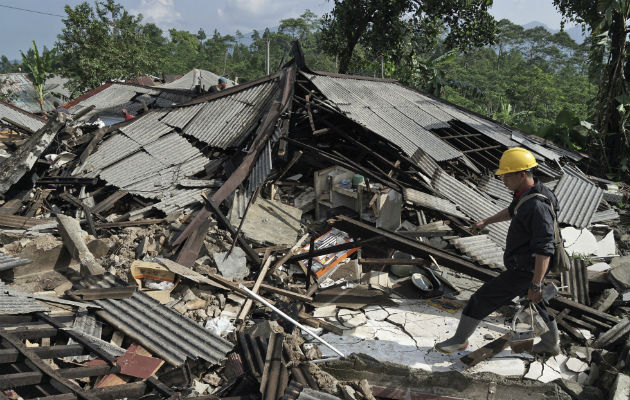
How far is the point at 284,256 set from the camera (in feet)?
16.6

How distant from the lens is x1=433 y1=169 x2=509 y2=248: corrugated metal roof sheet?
215 inches

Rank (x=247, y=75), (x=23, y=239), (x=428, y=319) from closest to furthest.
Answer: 1. (x=428, y=319)
2. (x=23, y=239)
3. (x=247, y=75)

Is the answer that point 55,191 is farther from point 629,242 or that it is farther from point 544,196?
point 629,242

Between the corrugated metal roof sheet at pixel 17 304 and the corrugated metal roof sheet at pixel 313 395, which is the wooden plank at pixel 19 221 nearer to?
the corrugated metal roof sheet at pixel 17 304

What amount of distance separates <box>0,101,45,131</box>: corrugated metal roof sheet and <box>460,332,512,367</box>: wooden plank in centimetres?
1247

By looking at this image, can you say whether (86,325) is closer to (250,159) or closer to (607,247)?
(250,159)

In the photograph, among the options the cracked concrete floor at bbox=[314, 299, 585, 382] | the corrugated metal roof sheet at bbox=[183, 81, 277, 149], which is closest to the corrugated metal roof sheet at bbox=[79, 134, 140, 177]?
the corrugated metal roof sheet at bbox=[183, 81, 277, 149]

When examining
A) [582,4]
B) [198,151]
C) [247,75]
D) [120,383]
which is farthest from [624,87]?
[247,75]

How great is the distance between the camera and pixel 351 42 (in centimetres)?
1662

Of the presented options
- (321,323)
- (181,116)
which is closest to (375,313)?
(321,323)

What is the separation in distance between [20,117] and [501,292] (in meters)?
13.5

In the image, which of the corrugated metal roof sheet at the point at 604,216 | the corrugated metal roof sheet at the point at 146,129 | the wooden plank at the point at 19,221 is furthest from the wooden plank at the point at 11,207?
the corrugated metal roof sheet at the point at 604,216

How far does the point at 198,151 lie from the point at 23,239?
9.97 ft

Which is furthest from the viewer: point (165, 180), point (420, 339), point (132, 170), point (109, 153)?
point (109, 153)
